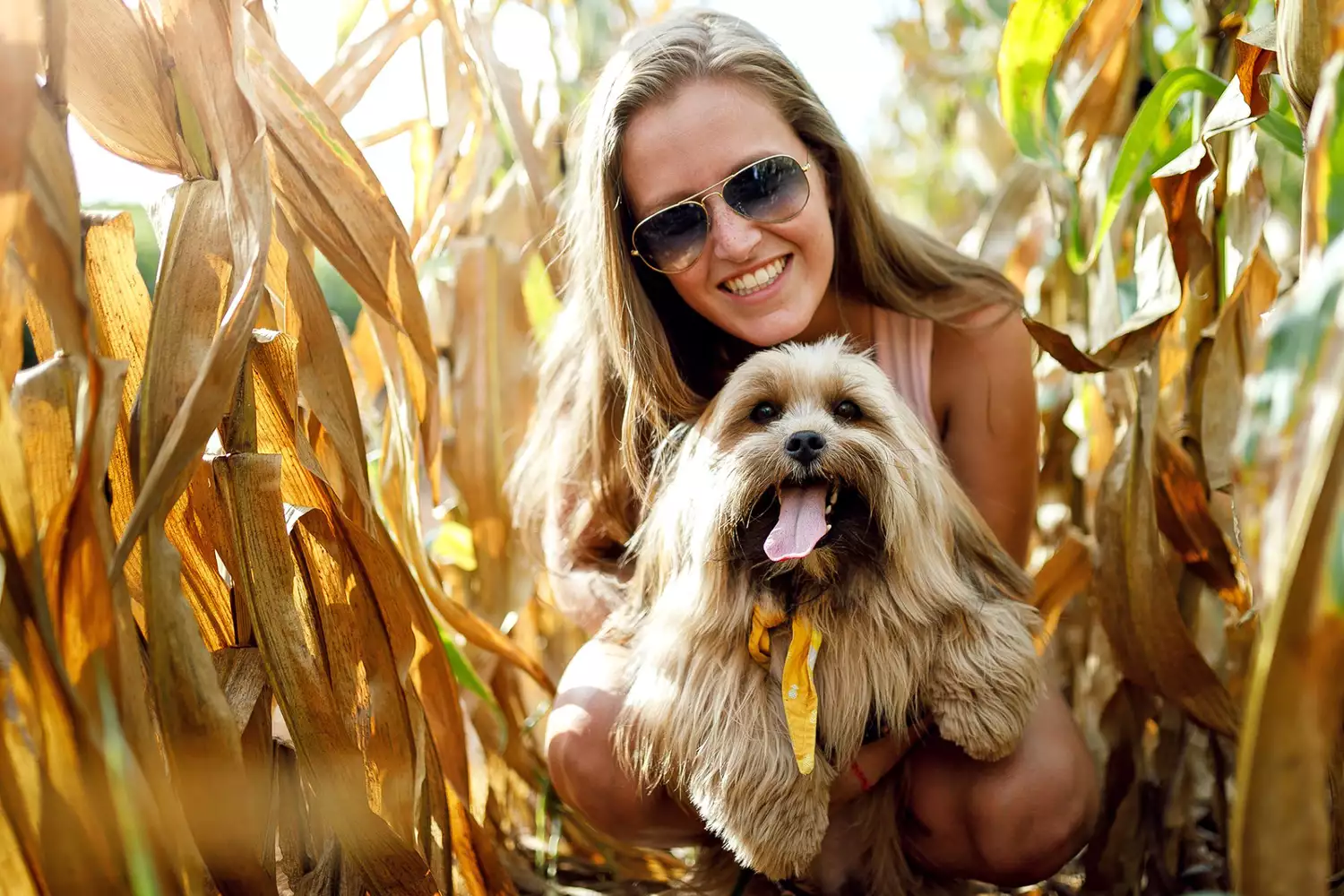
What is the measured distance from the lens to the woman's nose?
4.55 feet

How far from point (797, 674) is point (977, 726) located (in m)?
0.21

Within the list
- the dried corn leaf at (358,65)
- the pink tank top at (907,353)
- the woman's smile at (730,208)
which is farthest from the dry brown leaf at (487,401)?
the pink tank top at (907,353)

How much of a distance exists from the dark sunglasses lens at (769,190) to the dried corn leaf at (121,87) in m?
0.66

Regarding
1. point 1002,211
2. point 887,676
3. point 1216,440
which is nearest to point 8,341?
point 887,676

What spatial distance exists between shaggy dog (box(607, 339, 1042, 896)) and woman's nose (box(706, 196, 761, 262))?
21 centimetres

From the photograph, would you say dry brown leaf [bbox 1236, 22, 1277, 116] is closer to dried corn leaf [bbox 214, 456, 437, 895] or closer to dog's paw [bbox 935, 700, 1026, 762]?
dog's paw [bbox 935, 700, 1026, 762]

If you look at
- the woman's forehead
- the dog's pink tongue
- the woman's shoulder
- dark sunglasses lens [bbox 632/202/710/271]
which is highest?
the woman's forehead

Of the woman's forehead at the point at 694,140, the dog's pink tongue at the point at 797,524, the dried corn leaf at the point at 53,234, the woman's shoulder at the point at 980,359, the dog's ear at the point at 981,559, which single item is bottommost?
the dog's ear at the point at 981,559

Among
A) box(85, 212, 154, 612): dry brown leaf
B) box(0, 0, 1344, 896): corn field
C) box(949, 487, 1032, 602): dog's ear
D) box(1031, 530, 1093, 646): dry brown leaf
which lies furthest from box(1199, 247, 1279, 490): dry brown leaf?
box(85, 212, 154, 612): dry brown leaf

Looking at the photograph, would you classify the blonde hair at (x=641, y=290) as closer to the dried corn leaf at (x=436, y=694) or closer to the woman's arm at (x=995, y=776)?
the woman's arm at (x=995, y=776)

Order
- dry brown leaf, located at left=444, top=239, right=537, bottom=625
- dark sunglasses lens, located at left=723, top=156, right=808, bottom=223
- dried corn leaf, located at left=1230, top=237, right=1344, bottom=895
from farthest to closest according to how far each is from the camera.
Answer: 1. dry brown leaf, located at left=444, top=239, right=537, bottom=625
2. dark sunglasses lens, located at left=723, top=156, right=808, bottom=223
3. dried corn leaf, located at left=1230, top=237, right=1344, bottom=895

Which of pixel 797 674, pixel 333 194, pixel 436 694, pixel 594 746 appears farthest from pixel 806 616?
pixel 333 194

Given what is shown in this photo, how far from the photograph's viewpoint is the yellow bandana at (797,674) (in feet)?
3.69

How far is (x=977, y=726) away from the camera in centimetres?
117
